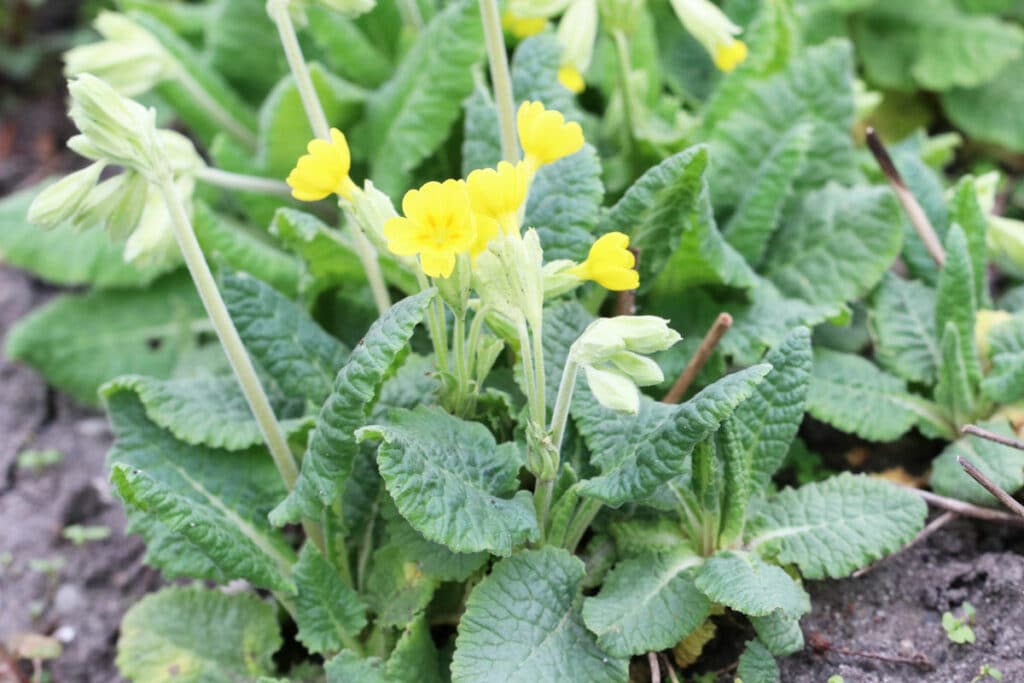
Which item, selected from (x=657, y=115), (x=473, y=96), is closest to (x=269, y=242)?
(x=473, y=96)

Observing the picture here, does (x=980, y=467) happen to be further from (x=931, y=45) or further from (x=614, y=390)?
(x=931, y=45)

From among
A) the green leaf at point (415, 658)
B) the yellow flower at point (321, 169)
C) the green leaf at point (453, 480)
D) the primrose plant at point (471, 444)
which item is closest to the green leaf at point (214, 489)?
the primrose plant at point (471, 444)

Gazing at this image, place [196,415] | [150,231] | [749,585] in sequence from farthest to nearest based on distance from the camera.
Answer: [196,415], [150,231], [749,585]

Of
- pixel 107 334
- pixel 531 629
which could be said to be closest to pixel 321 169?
pixel 531 629

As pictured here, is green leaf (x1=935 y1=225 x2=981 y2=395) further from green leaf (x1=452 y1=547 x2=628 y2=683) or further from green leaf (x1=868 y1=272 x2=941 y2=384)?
green leaf (x1=452 y1=547 x2=628 y2=683)

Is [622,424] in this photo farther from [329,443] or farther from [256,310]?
[256,310]

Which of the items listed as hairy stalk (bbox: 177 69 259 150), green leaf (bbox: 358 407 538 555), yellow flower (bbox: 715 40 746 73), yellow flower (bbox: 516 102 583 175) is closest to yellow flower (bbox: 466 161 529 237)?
yellow flower (bbox: 516 102 583 175)

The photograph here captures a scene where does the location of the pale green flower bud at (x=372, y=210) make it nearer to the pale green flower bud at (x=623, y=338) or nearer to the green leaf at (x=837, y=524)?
the pale green flower bud at (x=623, y=338)
